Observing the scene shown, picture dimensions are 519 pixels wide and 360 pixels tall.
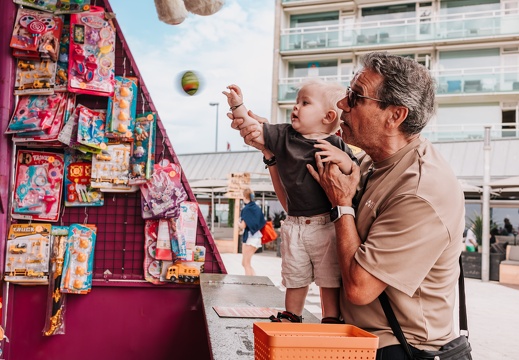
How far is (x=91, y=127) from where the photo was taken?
3.04 metres

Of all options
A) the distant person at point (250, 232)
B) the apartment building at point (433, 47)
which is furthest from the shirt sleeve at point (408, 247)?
the apartment building at point (433, 47)

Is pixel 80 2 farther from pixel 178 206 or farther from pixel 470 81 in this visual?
pixel 470 81

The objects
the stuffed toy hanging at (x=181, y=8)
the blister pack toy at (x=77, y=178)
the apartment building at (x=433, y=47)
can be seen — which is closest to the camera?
the stuffed toy hanging at (x=181, y=8)

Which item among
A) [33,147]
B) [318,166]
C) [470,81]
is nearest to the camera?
[318,166]

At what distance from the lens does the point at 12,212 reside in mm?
3027

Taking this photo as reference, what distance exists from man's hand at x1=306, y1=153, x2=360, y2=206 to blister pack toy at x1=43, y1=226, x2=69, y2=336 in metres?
2.04

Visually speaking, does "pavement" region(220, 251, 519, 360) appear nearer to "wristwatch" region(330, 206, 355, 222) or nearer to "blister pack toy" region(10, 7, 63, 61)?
"wristwatch" region(330, 206, 355, 222)

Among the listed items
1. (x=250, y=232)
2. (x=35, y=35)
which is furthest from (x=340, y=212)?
(x=250, y=232)

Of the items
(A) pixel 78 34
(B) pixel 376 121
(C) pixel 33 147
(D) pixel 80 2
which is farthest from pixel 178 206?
(B) pixel 376 121

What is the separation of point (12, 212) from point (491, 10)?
20.9 metres

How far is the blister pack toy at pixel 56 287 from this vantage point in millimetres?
3027

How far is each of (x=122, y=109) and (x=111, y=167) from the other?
37 cm

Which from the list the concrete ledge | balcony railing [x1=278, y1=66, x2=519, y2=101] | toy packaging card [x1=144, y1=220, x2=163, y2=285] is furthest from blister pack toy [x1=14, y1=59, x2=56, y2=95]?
balcony railing [x1=278, y1=66, x2=519, y2=101]

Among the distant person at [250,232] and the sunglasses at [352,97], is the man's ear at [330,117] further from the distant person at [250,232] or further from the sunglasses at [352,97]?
the distant person at [250,232]
